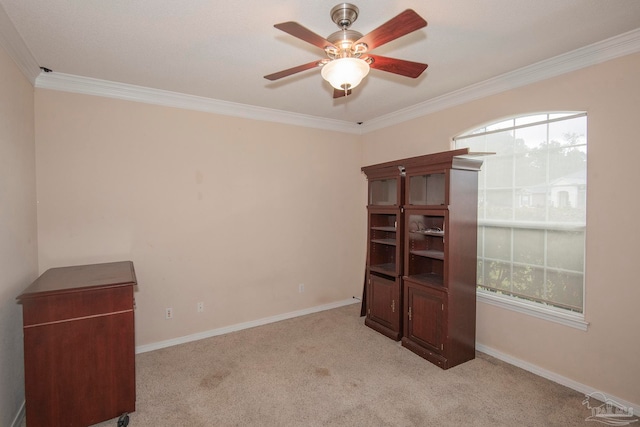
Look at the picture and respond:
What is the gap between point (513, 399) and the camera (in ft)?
7.87

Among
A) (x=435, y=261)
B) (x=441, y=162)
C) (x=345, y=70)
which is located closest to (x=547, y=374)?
(x=435, y=261)

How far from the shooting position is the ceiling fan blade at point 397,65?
1796 mm

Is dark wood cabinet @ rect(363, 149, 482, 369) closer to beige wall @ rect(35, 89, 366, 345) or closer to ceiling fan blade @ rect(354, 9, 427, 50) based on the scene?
beige wall @ rect(35, 89, 366, 345)

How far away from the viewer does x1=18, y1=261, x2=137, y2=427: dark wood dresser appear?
1.99 metres

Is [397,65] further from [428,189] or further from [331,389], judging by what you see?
[331,389]

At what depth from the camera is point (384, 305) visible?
3.60 m

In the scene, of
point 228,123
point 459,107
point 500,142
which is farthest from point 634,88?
point 228,123

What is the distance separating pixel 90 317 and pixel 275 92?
8.34 feet

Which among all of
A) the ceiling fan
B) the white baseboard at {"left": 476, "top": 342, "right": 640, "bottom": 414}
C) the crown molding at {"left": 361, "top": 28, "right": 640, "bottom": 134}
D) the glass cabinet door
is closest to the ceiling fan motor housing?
the ceiling fan

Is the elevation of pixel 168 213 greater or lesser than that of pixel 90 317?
greater

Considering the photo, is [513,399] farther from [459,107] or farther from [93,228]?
[93,228]

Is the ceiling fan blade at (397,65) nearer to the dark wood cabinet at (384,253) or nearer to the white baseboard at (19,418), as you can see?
the dark wood cabinet at (384,253)

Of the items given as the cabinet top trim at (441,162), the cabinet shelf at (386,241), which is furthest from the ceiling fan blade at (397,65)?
the cabinet shelf at (386,241)

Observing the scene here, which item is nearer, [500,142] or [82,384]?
[82,384]
